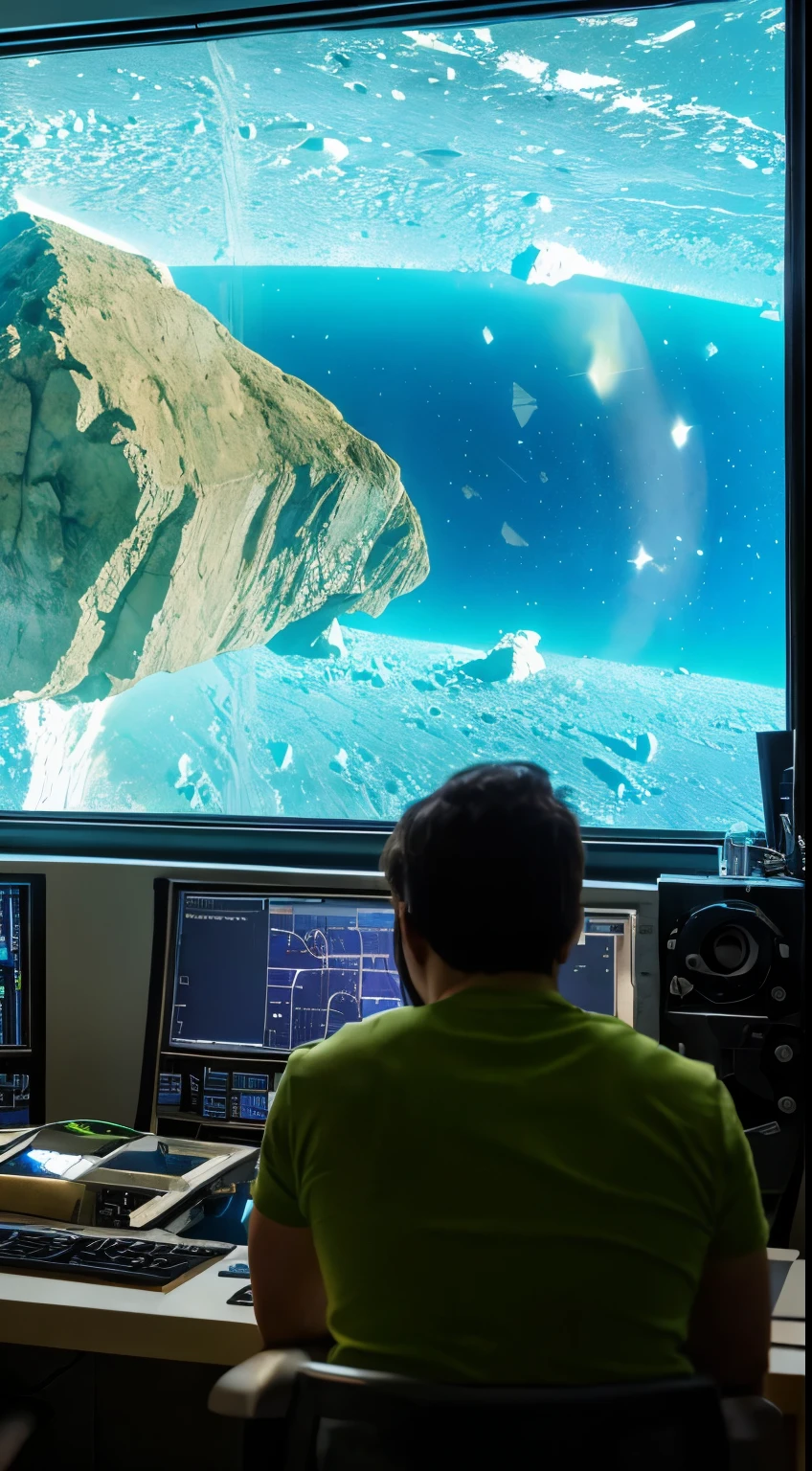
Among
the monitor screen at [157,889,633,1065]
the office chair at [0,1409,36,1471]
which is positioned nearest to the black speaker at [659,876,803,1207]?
the monitor screen at [157,889,633,1065]

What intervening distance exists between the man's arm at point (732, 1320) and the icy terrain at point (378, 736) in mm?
1514

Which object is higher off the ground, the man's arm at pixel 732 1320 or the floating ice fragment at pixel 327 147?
the floating ice fragment at pixel 327 147

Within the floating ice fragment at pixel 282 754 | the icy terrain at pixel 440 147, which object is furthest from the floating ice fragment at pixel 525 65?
the floating ice fragment at pixel 282 754

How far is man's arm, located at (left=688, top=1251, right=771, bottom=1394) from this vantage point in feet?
3.51

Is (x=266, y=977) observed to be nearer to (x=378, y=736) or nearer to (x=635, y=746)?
(x=378, y=736)

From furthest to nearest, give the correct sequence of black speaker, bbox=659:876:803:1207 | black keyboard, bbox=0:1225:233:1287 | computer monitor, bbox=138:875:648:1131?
computer monitor, bbox=138:875:648:1131 < black speaker, bbox=659:876:803:1207 < black keyboard, bbox=0:1225:233:1287

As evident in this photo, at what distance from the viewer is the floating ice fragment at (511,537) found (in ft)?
8.59

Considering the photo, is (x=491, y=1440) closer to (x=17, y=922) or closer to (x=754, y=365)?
(x=17, y=922)

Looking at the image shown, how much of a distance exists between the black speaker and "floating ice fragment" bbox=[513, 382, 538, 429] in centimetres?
121

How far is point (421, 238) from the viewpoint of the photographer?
2645 mm

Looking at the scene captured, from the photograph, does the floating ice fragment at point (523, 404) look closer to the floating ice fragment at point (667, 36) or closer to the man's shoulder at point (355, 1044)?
the floating ice fragment at point (667, 36)

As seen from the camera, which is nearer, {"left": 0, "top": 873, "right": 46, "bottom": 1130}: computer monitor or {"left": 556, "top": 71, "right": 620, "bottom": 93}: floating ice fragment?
{"left": 0, "top": 873, "right": 46, "bottom": 1130}: computer monitor

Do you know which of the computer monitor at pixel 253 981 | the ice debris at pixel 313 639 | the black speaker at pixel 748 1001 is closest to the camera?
the black speaker at pixel 748 1001

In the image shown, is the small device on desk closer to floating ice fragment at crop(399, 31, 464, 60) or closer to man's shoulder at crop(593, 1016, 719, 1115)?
man's shoulder at crop(593, 1016, 719, 1115)
